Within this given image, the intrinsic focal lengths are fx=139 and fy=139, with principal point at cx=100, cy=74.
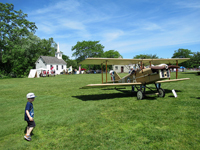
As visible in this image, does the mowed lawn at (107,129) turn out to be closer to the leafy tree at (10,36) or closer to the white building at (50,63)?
the leafy tree at (10,36)

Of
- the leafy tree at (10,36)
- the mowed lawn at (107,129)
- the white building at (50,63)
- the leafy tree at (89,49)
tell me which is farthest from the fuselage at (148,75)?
the leafy tree at (89,49)

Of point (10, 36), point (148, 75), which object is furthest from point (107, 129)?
point (10, 36)

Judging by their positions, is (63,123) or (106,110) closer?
(63,123)

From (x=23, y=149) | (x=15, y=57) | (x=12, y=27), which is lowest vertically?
(x=23, y=149)

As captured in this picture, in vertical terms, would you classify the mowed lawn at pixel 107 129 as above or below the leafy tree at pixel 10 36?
below

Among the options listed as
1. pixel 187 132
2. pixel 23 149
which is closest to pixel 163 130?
pixel 187 132

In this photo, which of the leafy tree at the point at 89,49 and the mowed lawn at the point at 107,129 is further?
the leafy tree at the point at 89,49

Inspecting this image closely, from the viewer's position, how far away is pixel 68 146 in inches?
140

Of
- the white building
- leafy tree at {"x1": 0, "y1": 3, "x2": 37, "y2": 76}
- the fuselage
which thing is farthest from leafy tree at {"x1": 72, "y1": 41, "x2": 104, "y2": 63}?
the fuselage

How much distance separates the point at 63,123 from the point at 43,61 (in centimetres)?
5192

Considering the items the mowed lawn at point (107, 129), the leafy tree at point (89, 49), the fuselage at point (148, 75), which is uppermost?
the leafy tree at point (89, 49)

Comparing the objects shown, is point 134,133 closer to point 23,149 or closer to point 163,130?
point 163,130

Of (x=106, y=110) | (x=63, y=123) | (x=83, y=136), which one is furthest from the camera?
(x=106, y=110)

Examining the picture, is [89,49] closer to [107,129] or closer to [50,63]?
[50,63]
